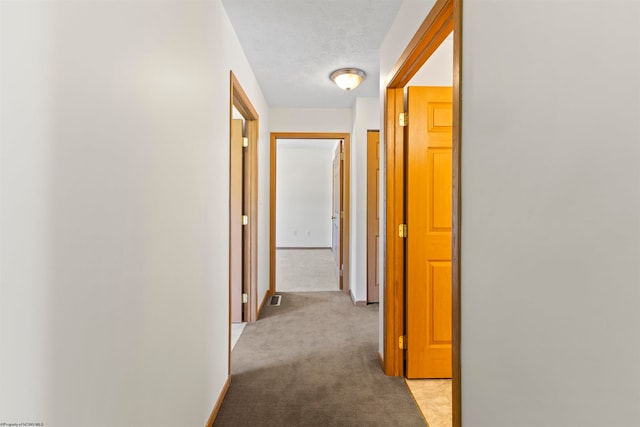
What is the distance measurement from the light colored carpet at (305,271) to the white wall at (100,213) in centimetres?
320

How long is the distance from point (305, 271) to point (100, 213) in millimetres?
5066

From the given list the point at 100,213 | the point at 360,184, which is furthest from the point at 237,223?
the point at 100,213

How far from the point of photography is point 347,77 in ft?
9.83

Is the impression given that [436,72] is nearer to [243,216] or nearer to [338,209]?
[243,216]

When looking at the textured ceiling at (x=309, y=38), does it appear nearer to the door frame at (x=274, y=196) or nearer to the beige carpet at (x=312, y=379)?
the door frame at (x=274, y=196)

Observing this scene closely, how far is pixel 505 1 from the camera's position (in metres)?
0.92

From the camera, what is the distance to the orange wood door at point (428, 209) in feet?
7.10

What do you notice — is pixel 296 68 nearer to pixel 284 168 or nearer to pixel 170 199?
pixel 170 199

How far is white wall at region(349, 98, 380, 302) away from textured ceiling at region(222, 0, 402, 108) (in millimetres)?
333

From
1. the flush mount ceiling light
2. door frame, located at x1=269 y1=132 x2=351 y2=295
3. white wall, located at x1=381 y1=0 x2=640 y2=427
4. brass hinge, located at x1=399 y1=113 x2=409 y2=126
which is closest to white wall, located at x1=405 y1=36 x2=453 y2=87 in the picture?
brass hinge, located at x1=399 y1=113 x2=409 y2=126

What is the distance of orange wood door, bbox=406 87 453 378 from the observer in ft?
7.10

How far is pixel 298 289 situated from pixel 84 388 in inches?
153

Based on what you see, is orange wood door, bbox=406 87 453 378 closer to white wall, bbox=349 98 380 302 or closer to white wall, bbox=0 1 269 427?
white wall, bbox=0 1 269 427

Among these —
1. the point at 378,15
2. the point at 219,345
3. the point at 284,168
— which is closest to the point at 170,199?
the point at 219,345
